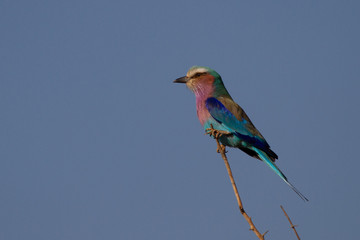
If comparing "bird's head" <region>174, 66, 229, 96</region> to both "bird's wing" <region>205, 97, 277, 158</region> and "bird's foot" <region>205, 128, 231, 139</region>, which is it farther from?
"bird's foot" <region>205, 128, 231, 139</region>

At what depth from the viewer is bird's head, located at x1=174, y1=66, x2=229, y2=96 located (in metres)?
6.97

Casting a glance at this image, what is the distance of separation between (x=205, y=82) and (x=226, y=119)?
0.83 meters

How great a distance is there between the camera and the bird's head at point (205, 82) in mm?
6973

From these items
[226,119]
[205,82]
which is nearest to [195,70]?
[205,82]

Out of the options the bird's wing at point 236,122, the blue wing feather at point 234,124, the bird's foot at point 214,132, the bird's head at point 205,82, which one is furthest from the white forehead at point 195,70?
the bird's foot at point 214,132

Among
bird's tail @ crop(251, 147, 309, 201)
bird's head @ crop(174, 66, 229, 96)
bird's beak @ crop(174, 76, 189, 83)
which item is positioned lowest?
bird's tail @ crop(251, 147, 309, 201)

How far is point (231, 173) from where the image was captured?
3.56 meters

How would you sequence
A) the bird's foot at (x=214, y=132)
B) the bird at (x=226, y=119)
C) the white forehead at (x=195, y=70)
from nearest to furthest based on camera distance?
the bird's foot at (x=214, y=132), the bird at (x=226, y=119), the white forehead at (x=195, y=70)

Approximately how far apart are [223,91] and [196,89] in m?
0.41

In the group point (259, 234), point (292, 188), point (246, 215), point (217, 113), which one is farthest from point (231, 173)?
point (217, 113)

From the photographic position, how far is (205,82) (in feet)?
23.1

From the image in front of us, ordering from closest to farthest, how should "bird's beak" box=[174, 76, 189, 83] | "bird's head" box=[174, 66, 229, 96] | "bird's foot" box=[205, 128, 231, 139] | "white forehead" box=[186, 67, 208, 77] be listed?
"bird's foot" box=[205, 128, 231, 139]
"bird's head" box=[174, 66, 229, 96]
"white forehead" box=[186, 67, 208, 77]
"bird's beak" box=[174, 76, 189, 83]

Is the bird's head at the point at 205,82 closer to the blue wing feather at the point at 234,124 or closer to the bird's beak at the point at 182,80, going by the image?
the bird's beak at the point at 182,80

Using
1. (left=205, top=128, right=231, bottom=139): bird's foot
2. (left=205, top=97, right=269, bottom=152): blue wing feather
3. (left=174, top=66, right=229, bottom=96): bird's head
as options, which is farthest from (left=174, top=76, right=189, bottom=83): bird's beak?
(left=205, top=128, right=231, bottom=139): bird's foot
